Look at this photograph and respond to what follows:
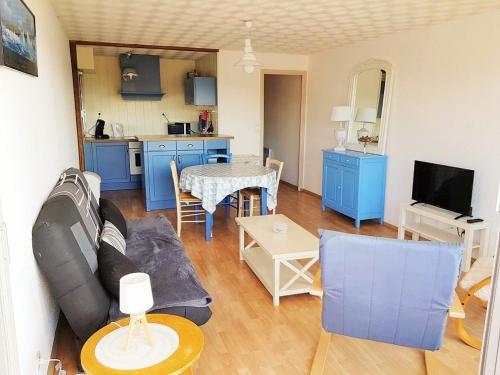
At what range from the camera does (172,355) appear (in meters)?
1.52

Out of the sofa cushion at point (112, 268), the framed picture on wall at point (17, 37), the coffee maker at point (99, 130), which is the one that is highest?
the framed picture on wall at point (17, 37)

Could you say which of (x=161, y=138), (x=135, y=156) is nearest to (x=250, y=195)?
(x=161, y=138)

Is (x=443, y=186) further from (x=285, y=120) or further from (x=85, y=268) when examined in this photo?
(x=285, y=120)

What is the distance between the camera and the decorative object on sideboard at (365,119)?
4855 mm

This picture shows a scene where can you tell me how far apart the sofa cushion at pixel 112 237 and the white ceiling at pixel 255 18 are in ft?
6.15

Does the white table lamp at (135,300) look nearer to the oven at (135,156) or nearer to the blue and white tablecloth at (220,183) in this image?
the blue and white tablecloth at (220,183)

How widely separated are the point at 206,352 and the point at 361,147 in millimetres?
3617

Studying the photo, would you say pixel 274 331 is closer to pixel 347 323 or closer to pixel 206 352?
pixel 206 352

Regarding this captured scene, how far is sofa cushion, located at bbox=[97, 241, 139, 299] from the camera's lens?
6.54 ft

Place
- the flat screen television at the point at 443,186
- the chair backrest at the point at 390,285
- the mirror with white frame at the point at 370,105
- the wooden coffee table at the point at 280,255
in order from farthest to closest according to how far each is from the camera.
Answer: the mirror with white frame at the point at 370,105, the flat screen television at the point at 443,186, the wooden coffee table at the point at 280,255, the chair backrest at the point at 390,285

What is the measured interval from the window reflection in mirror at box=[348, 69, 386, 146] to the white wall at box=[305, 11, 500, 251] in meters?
0.20

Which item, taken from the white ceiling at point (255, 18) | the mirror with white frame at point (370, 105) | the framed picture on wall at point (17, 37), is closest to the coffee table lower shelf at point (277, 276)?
the framed picture on wall at point (17, 37)

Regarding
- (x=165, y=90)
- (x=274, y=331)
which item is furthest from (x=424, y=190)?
(x=165, y=90)

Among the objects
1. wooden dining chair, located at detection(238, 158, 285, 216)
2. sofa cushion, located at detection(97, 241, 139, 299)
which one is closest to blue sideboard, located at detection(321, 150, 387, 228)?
wooden dining chair, located at detection(238, 158, 285, 216)
